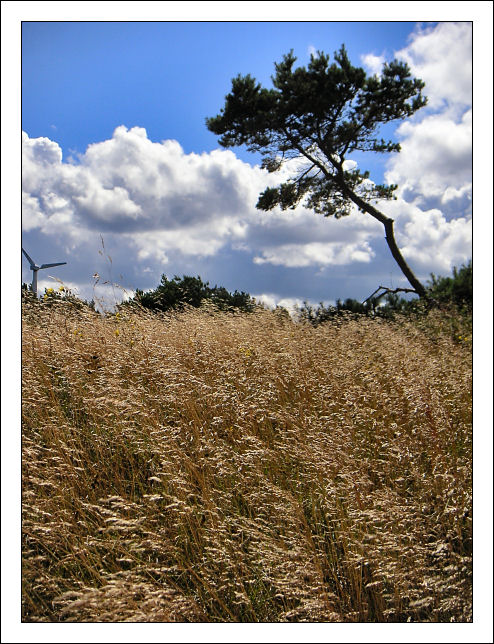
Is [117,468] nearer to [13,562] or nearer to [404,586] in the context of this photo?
[13,562]

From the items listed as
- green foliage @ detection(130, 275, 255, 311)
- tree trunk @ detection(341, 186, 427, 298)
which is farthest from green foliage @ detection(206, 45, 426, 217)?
green foliage @ detection(130, 275, 255, 311)

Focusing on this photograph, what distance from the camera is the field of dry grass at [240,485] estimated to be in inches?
81.8

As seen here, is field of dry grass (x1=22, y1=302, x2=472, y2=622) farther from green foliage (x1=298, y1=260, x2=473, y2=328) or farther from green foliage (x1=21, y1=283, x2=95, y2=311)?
green foliage (x1=298, y1=260, x2=473, y2=328)

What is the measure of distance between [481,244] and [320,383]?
1.78 metres

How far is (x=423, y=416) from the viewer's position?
3.29 metres

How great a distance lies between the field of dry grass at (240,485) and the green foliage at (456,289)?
5514mm

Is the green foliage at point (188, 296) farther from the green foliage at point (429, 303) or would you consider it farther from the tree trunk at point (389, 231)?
the tree trunk at point (389, 231)

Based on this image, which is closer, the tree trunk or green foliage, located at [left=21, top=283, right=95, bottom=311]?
green foliage, located at [left=21, top=283, right=95, bottom=311]

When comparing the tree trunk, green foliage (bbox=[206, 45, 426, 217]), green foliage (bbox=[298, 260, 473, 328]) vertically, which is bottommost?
green foliage (bbox=[298, 260, 473, 328])

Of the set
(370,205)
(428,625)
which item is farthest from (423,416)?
(370,205)

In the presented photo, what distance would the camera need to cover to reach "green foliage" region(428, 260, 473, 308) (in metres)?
9.64

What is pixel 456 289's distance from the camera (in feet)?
32.5

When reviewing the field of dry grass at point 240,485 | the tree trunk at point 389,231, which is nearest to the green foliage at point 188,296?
the field of dry grass at point 240,485

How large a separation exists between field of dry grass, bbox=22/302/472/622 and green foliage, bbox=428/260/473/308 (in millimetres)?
5514
